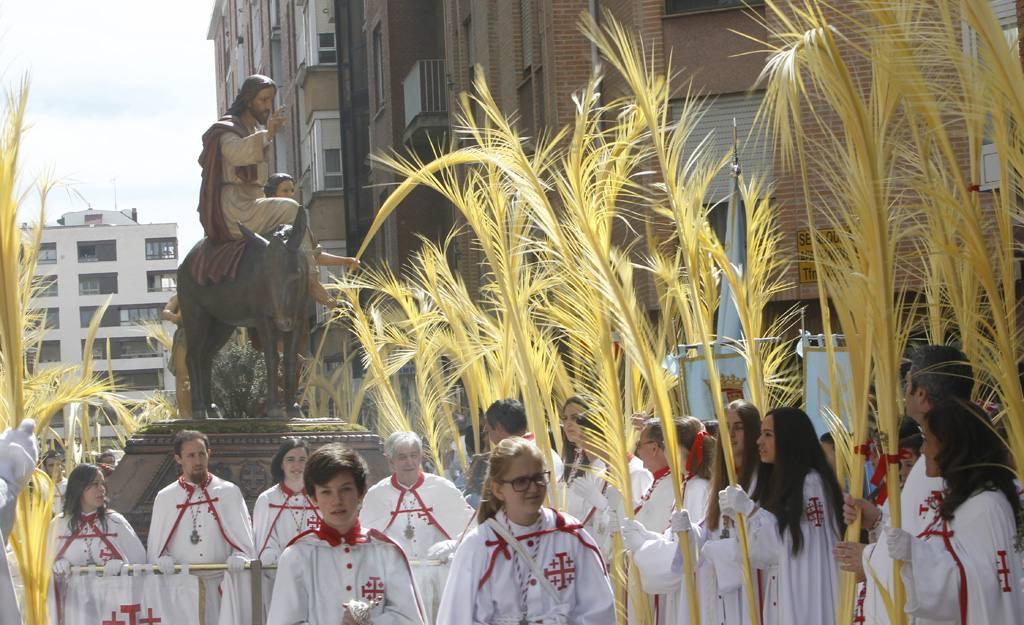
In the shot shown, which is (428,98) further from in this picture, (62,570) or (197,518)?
(62,570)

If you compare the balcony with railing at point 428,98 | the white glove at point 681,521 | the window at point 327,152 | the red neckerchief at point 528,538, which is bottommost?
the red neckerchief at point 528,538

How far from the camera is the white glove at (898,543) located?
532 centimetres

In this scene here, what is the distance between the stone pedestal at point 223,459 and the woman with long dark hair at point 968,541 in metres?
6.08

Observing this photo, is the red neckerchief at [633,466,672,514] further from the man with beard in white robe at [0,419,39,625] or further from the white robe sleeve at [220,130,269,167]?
the white robe sleeve at [220,130,269,167]

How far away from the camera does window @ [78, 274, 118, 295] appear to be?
114 metres

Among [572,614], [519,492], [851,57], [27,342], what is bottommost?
[572,614]

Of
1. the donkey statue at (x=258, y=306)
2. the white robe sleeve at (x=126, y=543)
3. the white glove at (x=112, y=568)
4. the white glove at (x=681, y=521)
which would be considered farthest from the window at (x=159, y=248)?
the white glove at (x=681, y=521)

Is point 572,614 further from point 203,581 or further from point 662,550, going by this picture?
point 203,581

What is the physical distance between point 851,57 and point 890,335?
1304 cm

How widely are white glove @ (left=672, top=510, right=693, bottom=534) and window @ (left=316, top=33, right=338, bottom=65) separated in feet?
128

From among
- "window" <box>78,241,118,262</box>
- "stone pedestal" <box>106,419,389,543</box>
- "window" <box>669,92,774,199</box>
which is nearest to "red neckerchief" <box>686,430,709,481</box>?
"stone pedestal" <box>106,419,389,543</box>

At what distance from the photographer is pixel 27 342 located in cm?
792

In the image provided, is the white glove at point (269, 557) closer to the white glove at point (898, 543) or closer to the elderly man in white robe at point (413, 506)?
the elderly man in white robe at point (413, 506)

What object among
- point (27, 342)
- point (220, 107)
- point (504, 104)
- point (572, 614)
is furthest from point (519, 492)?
point (220, 107)
